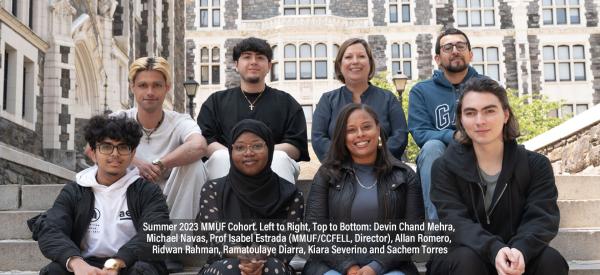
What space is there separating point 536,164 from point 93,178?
8.32 feet

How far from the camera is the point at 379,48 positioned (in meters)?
32.1

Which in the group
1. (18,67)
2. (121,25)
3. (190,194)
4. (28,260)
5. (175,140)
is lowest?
(28,260)

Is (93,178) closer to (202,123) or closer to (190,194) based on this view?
(190,194)

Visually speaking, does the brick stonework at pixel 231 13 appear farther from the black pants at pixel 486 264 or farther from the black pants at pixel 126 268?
the black pants at pixel 486 264

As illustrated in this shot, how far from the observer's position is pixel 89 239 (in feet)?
12.7

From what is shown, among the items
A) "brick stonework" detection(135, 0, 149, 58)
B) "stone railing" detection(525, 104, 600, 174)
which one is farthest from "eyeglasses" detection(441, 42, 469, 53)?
"brick stonework" detection(135, 0, 149, 58)

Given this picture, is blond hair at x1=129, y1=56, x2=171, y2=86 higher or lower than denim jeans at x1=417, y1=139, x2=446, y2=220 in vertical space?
higher

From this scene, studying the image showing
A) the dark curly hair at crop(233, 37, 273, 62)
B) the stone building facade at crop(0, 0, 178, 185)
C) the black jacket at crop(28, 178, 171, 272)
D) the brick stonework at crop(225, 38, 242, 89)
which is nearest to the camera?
the black jacket at crop(28, 178, 171, 272)

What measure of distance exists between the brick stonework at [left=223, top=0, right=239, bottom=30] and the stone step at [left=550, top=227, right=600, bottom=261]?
29.6m

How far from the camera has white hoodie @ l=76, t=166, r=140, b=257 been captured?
12.6 feet

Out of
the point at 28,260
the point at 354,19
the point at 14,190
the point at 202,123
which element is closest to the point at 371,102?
the point at 202,123

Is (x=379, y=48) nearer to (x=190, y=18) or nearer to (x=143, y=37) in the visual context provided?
(x=190, y=18)

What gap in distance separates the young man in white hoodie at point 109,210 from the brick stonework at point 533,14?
3053 centimetres

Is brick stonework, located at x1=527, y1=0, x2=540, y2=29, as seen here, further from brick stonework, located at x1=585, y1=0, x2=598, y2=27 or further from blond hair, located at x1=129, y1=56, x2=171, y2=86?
blond hair, located at x1=129, y1=56, x2=171, y2=86
